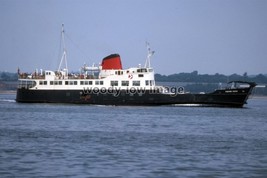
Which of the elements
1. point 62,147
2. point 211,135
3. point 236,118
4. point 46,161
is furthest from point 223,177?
point 236,118

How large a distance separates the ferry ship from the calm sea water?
19067mm

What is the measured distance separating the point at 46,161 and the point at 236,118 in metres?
38.9

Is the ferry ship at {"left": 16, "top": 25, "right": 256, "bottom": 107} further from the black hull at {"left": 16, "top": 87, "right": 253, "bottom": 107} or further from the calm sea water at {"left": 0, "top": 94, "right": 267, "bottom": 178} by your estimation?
the calm sea water at {"left": 0, "top": 94, "right": 267, "bottom": 178}

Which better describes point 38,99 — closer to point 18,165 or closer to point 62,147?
point 62,147

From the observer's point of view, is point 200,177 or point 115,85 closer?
point 200,177

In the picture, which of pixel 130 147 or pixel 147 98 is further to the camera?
pixel 147 98

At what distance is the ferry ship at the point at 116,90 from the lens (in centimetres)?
8250

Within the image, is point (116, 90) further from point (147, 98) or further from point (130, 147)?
point (130, 147)

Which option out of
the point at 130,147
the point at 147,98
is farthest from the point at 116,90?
the point at 130,147

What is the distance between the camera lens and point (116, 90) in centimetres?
8319

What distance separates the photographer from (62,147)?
37.6m

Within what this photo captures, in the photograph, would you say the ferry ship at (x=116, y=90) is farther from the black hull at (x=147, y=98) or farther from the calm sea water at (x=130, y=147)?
the calm sea water at (x=130, y=147)

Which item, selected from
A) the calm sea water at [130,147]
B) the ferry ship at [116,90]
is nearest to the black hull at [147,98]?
the ferry ship at [116,90]

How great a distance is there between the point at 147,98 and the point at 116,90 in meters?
3.72
